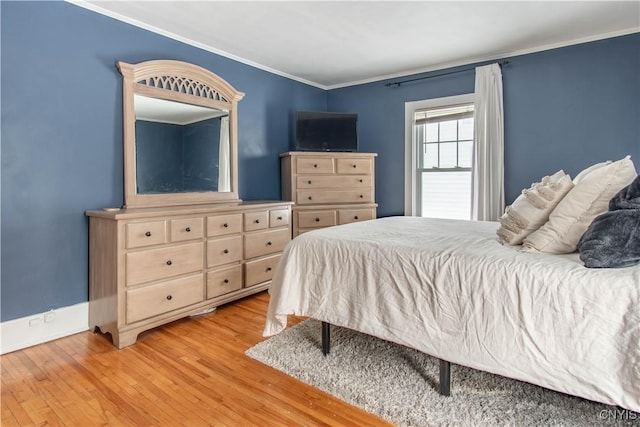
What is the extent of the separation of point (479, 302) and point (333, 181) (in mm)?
2770

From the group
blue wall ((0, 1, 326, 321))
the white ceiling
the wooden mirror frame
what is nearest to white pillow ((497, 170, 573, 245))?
the white ceiling

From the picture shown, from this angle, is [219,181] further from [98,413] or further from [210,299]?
[98,413]

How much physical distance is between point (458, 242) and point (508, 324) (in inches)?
20.6

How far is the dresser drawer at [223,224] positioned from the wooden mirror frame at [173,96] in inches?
20.4

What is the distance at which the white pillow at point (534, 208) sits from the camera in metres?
1.67

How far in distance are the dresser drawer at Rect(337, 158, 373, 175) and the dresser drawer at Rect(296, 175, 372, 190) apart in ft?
0.20

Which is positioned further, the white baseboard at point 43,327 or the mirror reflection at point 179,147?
the mirror reflection at point 179,147

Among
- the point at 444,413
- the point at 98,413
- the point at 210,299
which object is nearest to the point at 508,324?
the point at 444,413

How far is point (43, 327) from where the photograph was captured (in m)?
2.36

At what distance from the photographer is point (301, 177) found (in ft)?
13.1

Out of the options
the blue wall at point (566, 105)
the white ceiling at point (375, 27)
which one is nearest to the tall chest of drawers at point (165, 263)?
the white ceiling at point (375, 27)

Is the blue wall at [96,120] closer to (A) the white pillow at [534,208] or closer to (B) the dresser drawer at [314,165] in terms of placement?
(B) the dresser drawer at [314,165]

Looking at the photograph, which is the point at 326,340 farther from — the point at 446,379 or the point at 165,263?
the point at 165,263

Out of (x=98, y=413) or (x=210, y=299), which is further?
(x=210, y=299)
